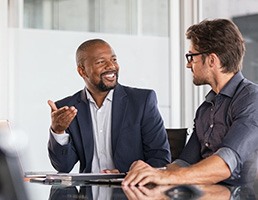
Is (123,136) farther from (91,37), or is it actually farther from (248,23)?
(248,23)

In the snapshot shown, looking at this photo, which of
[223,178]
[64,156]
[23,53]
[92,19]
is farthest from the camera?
[92,19]

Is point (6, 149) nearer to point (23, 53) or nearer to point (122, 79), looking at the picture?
point (23, 53)

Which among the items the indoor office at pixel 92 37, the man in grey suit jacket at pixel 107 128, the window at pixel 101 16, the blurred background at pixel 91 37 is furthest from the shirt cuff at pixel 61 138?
the window at pixel 101 16

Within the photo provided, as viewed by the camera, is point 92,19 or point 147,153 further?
point 92,19

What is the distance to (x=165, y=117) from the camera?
5.95m

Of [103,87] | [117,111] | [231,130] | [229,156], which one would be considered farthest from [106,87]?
[229,156]

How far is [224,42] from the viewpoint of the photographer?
3043 mm

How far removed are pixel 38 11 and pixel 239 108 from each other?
9.64 ft

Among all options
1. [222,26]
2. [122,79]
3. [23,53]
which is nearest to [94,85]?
[222,26]

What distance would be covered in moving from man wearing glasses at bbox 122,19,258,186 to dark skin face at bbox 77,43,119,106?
1.95ft

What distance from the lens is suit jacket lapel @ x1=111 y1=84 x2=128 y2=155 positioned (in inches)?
136

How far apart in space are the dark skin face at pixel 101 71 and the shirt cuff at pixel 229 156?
1145 mm

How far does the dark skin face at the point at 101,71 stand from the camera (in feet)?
11.8

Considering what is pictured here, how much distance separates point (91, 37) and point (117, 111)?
2.18m
